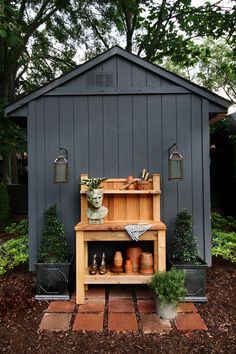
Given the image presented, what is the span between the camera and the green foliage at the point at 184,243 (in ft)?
10.9

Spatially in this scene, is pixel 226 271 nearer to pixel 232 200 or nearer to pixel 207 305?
pixel 207 305

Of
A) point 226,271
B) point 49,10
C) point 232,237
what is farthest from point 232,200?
point 49,10

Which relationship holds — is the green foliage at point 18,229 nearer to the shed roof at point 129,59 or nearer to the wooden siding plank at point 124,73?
the shed roof at point 129,59

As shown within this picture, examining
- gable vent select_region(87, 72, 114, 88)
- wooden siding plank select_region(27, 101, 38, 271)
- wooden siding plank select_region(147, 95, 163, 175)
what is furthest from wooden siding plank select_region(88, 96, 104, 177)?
wooden siding plank select_region(27, 101, 38, 271)

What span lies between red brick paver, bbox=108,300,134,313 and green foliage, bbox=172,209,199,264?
2.31 ft

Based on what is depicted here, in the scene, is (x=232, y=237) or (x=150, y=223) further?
(x=232, y=237)

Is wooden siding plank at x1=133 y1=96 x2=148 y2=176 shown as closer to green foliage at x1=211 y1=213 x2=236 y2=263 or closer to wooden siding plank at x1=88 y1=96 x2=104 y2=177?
wooden siding plank at x1=88 y1=96 x2=104 y2=177

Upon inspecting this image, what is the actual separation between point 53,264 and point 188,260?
5.04ft

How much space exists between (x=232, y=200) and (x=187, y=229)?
5.83 m

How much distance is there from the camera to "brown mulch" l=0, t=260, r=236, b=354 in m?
2.33

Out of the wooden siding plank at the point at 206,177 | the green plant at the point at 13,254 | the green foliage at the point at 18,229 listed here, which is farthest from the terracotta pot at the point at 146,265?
the green foliage at the point at 18,229

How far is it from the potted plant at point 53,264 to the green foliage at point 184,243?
4.14ft

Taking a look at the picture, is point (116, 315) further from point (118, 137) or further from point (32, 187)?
point (118, 137)

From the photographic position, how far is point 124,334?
8.34 feet
